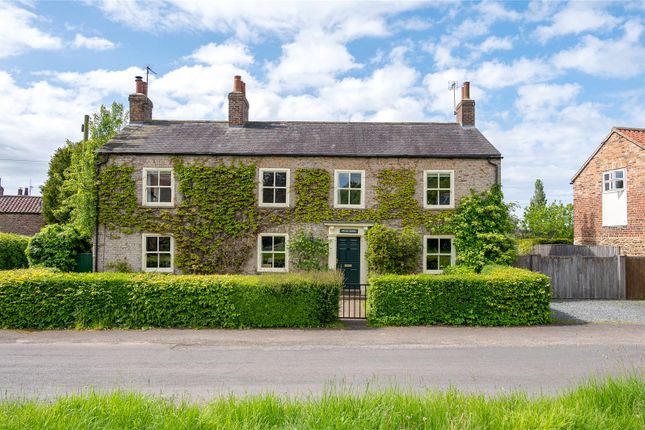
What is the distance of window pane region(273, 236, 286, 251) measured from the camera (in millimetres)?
18953

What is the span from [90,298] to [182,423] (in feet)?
28.2

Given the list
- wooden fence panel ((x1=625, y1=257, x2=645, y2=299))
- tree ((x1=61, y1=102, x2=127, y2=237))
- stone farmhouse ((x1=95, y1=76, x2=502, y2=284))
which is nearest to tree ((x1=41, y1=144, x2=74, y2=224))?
tree ((x1=61, y1=102, x2=127, y2=237))

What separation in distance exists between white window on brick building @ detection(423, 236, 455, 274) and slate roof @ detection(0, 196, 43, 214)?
34519 mm

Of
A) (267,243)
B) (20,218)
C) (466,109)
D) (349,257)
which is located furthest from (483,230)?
Result: (20,218)

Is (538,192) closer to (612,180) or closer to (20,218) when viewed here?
(612,180)

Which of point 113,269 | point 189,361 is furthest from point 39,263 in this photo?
point 189,361

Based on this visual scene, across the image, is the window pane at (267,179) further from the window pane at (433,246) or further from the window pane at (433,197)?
the window pane at (433,246)

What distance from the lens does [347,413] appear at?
4816 millimetres

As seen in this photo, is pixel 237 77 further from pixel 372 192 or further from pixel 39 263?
pixel 39 263

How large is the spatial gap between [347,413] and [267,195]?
1503 cm

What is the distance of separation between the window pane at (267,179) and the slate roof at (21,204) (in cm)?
2771

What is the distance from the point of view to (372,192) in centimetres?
1906

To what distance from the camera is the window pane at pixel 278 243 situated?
18953 mm

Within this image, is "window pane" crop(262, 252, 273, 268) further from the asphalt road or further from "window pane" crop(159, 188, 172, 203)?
the asphalt road
